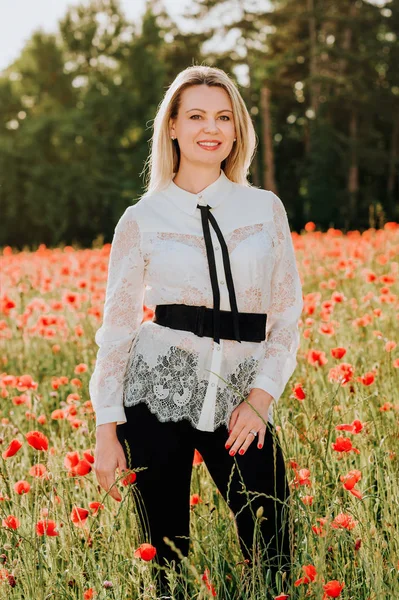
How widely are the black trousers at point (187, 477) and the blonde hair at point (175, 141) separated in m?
0.76

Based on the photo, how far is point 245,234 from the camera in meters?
2.29

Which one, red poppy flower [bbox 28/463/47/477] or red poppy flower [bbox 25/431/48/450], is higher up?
red poppy flower [bbox 25/431/48/450]

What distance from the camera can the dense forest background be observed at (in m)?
25.9

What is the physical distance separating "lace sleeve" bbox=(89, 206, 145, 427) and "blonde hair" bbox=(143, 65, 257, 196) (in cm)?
20

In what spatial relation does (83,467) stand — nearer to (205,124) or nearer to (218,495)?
(218,495)

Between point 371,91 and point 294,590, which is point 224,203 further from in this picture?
point 371,91

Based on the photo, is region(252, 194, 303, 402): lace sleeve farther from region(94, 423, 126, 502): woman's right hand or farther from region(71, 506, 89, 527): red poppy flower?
region(71, 506, 89, 527): red poppy flower

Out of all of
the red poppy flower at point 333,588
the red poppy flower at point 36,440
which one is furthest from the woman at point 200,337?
the red poppy flower at point 333,588

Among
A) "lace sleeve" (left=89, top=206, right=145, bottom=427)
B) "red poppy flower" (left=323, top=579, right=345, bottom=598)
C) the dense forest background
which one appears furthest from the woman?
the dense forest background

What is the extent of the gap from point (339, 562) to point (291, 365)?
602mm

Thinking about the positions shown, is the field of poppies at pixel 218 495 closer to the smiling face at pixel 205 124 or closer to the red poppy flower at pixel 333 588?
the red poppy flower at pixel 333 588

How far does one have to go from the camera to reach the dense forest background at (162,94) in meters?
25.9

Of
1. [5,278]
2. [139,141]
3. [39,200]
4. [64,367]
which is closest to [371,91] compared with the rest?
[139,141]

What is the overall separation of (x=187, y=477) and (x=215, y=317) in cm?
50
